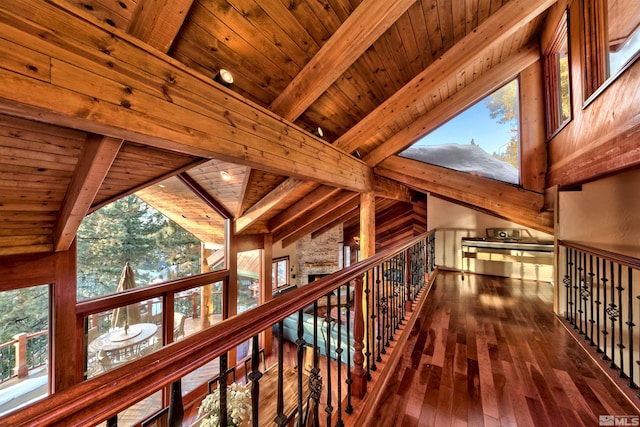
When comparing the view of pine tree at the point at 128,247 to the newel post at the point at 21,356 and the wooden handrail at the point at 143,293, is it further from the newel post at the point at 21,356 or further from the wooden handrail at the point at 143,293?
the newel post at the point at 21,356

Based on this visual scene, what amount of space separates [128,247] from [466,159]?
5030 mm

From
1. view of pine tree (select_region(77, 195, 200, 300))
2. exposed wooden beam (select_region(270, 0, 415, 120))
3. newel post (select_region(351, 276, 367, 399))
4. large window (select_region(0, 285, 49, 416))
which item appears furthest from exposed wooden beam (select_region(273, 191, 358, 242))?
large window (select_region(0, 285, 49, 416))

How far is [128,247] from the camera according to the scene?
3.32 metres

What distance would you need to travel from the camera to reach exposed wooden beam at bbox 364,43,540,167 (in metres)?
3.13

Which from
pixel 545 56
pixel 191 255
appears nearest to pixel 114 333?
pixel 191 255

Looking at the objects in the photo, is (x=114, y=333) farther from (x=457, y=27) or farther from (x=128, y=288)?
(x=457, y=27)

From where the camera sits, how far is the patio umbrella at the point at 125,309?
3.27 meters

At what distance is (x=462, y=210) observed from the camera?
577cm

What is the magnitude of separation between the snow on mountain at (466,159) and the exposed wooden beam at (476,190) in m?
0.15

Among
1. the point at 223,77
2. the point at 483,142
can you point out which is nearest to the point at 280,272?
the point at 483,142

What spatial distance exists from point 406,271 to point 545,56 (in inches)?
129

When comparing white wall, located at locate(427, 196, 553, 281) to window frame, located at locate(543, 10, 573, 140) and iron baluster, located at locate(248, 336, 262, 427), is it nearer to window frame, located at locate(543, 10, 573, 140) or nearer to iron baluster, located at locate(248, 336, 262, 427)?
window frame, located at locate(543, 10, 573, 140)

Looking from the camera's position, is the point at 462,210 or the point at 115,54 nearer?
the point at 115,54
